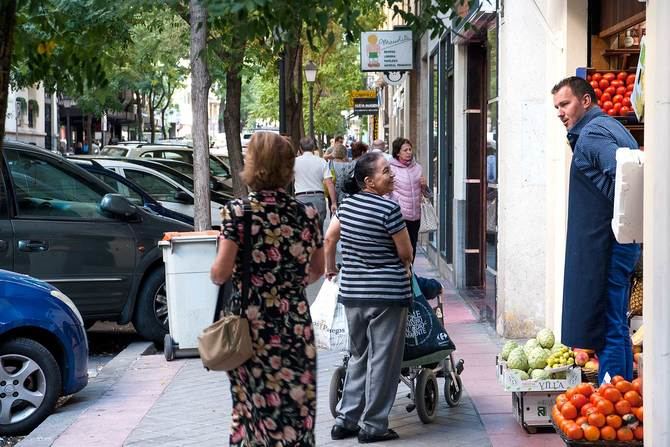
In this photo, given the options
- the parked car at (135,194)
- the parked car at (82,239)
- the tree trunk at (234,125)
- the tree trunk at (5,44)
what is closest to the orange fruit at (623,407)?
the tree trunk at (5,44)

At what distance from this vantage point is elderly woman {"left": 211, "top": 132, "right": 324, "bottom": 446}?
16.3ft

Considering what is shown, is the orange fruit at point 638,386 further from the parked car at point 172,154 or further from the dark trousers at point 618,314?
the parked car at point 172,154

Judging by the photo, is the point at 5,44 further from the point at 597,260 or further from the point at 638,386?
the point at 638,386

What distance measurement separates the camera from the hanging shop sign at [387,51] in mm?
21391

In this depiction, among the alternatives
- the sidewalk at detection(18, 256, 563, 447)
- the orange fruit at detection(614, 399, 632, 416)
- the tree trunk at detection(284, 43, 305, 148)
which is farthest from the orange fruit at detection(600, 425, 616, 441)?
the tree trunk at detection(284, 43, 305, 148)

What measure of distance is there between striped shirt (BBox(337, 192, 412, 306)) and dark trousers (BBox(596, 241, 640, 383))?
1168 mm

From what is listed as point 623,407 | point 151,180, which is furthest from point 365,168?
point 151,180

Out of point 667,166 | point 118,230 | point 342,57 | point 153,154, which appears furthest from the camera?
point 342,57

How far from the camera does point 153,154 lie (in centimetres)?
2517

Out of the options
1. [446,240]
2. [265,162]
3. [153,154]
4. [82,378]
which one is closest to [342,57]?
[153,154]

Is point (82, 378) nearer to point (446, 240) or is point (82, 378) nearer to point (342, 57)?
point (446, 240)

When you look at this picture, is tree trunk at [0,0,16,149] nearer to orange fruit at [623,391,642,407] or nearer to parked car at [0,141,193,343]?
orange fruit at [623,391,642,407]

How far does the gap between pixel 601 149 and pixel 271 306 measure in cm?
218

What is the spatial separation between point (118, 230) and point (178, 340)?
1360 millimetres
